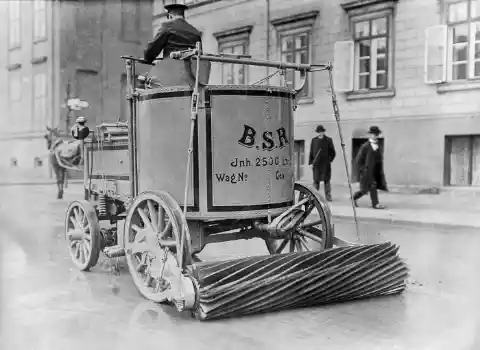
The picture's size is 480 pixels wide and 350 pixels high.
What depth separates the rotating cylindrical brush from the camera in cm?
352

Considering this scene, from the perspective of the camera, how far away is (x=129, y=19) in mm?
4891

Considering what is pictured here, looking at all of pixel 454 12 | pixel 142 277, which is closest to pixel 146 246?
pixel 142 277

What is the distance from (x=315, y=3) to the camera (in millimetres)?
5605

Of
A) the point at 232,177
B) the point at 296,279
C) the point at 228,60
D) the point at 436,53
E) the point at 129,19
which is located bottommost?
the point at 296,279

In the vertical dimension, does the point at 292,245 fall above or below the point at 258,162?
below

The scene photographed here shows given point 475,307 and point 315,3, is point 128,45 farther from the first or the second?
point 475,307

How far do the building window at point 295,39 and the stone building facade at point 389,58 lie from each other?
0.01 metres

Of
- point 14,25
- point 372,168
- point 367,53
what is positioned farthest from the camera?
point 372,168

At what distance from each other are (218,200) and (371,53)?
3041 millimetres

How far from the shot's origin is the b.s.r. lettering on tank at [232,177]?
391cm

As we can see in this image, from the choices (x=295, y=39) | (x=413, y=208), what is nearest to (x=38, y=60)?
(x=295, y=39)

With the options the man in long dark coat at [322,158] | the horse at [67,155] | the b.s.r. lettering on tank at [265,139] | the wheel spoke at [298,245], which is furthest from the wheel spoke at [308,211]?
the man in long dark coat at [322,158]

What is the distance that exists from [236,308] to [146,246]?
0.84m

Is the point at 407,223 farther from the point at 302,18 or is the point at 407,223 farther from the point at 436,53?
the point at 436,53
